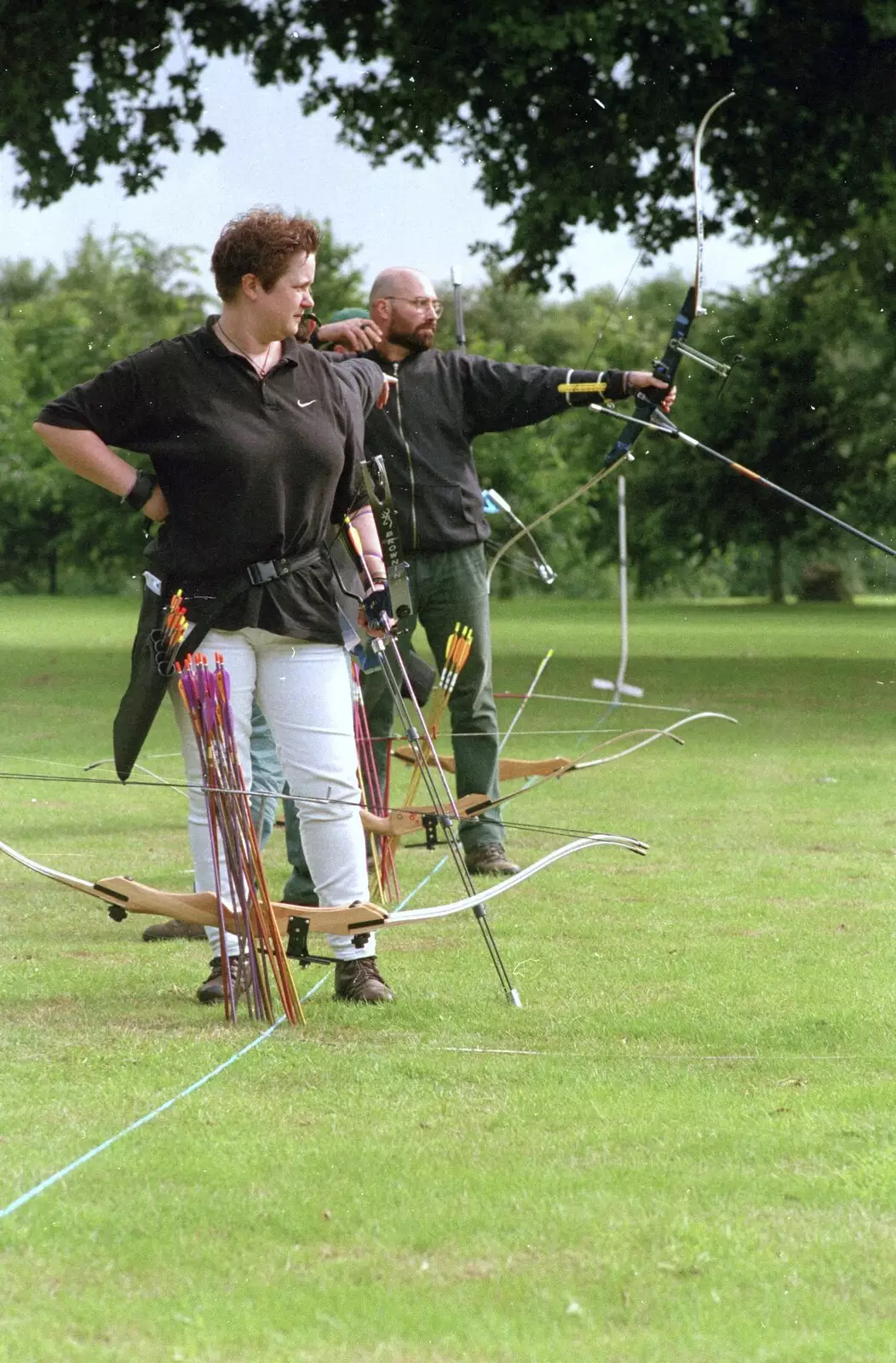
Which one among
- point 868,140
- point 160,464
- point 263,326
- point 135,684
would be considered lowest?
point 135,684

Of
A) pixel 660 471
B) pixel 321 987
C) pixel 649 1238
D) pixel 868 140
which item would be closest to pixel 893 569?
pixel 660 471

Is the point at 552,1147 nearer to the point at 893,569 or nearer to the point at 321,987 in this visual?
the point at 321,987

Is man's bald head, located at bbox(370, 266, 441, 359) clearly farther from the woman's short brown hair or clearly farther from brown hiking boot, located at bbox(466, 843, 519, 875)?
the woman's short brown hair

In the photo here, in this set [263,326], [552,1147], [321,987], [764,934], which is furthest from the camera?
[764,934]

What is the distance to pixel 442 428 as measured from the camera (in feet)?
20.3

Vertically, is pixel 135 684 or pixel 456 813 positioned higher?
pixel 135 684

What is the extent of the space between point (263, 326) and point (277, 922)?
4.17 feet

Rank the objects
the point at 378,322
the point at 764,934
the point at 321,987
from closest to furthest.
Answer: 1. the point at 321,987
2. the point at 764,934
3. the point at 378,322

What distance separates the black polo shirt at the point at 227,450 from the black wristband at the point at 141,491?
2 cm

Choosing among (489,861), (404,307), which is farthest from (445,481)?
(489,861)

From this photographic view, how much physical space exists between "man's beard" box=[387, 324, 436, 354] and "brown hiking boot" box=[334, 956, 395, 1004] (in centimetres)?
230

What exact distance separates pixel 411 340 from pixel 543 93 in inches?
277

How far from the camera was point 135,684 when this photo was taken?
4.37m

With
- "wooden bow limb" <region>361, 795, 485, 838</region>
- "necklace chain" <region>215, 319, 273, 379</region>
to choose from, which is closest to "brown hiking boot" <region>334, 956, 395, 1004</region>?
"wooden bow limb" <region>361, 795, 485, 838</region>
